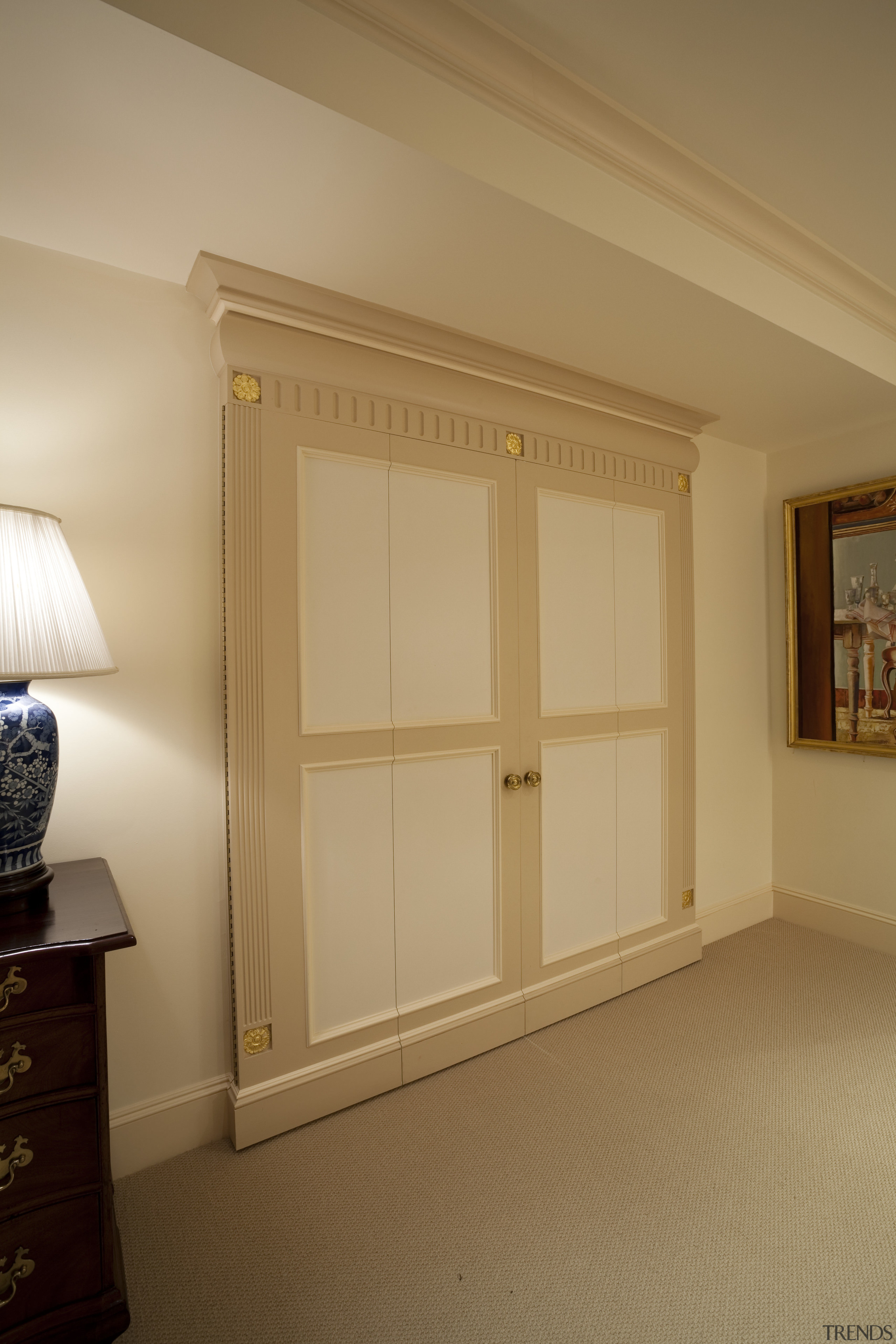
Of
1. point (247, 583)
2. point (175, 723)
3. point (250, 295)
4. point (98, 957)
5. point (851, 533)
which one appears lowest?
point (98, 957)

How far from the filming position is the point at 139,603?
181 centimetres

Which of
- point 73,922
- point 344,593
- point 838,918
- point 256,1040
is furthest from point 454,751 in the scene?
point 838,918

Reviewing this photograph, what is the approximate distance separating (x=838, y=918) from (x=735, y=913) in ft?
1.58

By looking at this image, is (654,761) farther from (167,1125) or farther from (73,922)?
(73,922)

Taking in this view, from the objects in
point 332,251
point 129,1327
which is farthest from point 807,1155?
point 332,251

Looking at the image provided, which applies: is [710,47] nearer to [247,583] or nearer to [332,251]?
[332,251]

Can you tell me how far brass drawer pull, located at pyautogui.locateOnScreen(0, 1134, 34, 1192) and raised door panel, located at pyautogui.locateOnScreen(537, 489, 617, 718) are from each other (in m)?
1.85

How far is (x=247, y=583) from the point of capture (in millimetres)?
1845

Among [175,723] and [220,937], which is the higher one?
[175,723]

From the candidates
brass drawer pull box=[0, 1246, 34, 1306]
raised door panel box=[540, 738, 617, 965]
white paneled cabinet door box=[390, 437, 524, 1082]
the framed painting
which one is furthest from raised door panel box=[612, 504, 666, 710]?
brass drawer pull box=[0, 1246, 34, 1306]

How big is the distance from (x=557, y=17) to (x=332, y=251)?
67cm

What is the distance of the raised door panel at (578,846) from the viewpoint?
2.49 m

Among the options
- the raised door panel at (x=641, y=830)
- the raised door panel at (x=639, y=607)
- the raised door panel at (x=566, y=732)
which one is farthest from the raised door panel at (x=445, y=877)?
the raised door panel at (x=639, y=607)

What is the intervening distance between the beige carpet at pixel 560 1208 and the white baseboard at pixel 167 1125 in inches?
1.5
